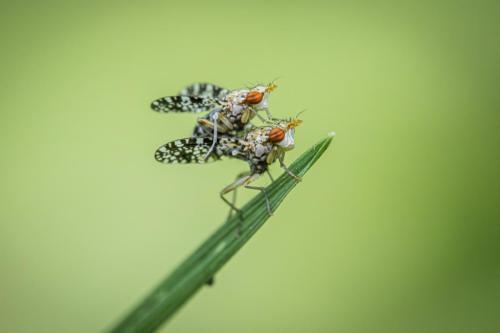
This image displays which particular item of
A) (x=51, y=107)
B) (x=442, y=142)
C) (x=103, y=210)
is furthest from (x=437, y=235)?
(x=51, y=107)

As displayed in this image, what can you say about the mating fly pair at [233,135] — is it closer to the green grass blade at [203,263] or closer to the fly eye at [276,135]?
the fly eye at [276,135]

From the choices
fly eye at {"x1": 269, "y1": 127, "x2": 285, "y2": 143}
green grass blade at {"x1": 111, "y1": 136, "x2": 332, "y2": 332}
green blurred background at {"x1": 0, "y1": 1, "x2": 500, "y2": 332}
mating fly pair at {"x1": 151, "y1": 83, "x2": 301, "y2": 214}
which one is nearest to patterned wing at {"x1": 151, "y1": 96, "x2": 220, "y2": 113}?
mating fly pair at {"x1": 151, "y1": 83, "x2": 301, "y2": 214}

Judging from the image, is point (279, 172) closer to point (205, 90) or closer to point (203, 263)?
point (205, 90)

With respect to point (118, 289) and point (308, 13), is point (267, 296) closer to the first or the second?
point (118, 289)

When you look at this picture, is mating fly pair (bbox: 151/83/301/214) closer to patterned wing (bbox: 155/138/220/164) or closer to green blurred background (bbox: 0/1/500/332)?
patterned wing (bbox: 155/138/220/164)

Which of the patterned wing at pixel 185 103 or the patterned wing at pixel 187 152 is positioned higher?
the patterned wing at pixel 185 103

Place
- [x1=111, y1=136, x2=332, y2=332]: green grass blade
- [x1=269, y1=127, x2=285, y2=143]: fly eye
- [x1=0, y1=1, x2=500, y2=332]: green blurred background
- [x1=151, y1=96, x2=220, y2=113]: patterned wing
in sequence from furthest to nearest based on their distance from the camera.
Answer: [x1=0, y1=1, x2=500, y2=332]: green blurred background, [x1=151, y1=96, x2=220, y2=113]: patterned wing, [x1=269, y1=127, x2=285, y2=143]: fly eye, [x1=111, y1=136, x2=332, y2=332]: green grass blade

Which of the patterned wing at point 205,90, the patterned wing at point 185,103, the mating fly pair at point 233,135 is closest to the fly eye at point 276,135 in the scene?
the mating fly pair at point 233,135

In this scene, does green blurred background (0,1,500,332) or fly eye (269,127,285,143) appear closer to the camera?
fly eye (269,127,285,143)
